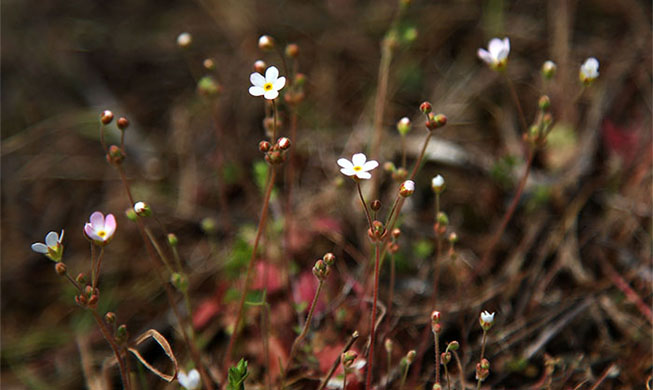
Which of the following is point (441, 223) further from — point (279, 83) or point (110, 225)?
point (110, 225)

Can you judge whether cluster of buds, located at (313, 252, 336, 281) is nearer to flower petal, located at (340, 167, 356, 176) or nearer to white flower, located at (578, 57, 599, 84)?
flower petal, located at (340, 167, 356, 176)

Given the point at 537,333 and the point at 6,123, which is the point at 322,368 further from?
the point at 6,123

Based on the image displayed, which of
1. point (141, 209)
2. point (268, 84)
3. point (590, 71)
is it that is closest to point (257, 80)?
point (268, 84)

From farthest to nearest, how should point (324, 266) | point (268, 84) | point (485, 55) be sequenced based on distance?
point (485, 55) → point (268, 84) → point (324, 266)

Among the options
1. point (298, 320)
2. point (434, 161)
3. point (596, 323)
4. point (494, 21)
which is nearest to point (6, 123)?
point (298, 320)

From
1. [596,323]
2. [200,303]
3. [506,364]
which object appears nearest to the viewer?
[506,364]

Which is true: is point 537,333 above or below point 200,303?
below
